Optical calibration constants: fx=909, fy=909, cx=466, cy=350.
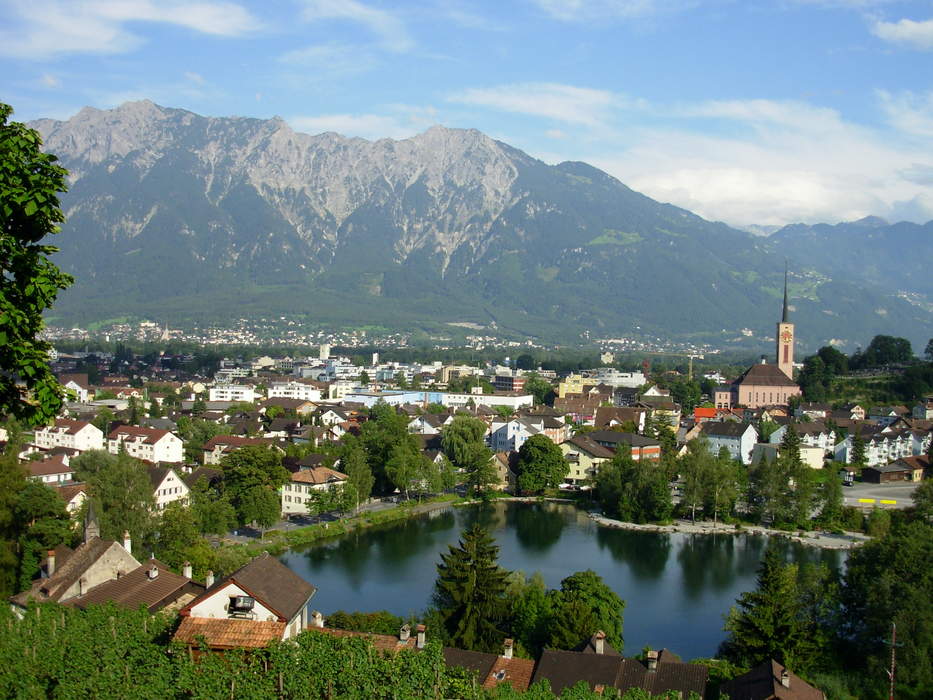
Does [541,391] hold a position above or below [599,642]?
below

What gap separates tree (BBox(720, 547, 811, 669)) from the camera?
448 inches

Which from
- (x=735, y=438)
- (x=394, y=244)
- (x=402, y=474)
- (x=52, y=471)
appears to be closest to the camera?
(x=52, y=471)

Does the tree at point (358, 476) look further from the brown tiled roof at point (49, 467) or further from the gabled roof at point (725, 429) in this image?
the gabled roof at point (725, 429)

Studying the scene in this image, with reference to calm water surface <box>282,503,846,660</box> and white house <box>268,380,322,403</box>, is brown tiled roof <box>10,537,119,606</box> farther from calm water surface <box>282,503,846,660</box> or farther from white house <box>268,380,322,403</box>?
white house <box>268,380,322,403</box>

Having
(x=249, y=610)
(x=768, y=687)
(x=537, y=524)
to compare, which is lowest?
(x=537, y=524)

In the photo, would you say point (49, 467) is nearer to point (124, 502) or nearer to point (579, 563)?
point (124, 502)

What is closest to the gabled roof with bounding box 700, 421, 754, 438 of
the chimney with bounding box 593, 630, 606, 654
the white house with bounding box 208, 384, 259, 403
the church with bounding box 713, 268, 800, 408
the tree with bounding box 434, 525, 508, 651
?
the church with bounding box 713, 268, 800, 408

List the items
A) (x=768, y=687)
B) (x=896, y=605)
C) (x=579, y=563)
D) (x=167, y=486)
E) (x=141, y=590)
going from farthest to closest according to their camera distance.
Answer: (x=167, y=486) < (x=579, y=563) < (x=896, y=605) < (x=141, y=590) < (x=768, y=687)

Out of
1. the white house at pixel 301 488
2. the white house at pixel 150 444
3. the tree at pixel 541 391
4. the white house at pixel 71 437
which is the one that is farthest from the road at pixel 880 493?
the white house at pixel 71 437

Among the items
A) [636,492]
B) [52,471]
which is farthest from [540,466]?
[52,471]

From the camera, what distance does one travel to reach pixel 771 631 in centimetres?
1141

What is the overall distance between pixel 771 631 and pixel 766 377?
126 feet

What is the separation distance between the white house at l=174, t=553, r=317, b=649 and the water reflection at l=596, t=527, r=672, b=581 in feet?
36.1

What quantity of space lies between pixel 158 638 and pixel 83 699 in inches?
74.0
